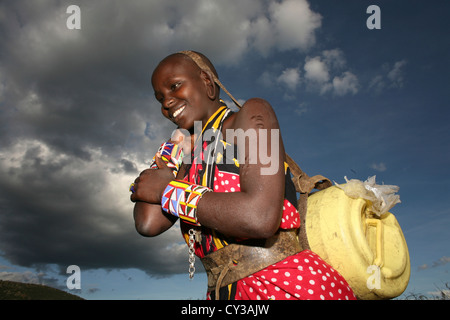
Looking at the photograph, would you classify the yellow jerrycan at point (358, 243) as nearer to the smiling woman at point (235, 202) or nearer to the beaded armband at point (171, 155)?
the smiling woman at point (235, 202)

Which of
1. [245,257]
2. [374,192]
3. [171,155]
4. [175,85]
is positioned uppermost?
[175,85]

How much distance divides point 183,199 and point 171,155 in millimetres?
1127

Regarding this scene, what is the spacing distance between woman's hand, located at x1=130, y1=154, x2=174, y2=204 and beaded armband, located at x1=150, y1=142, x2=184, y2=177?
15.7 inches

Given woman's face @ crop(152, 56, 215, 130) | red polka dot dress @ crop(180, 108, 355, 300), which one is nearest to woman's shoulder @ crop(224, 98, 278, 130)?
red polka dot dress @ crop(180, 108, 355, 300)

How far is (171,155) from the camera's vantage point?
3.33 metres

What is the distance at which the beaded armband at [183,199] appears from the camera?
2.23 metres

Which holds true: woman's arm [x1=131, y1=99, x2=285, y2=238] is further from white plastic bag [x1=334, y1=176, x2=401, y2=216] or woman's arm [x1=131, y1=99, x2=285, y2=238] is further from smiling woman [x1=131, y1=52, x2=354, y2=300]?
white plastic bag [x1=334, y1=176, x2=401, y2=216]

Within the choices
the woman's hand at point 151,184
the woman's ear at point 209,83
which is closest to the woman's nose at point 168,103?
the woman's ear at point 209,83

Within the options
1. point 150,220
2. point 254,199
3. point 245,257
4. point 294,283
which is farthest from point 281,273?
point 150,220

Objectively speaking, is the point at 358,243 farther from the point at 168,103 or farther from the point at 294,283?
the point at 168,103

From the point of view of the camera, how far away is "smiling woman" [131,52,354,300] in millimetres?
2129
